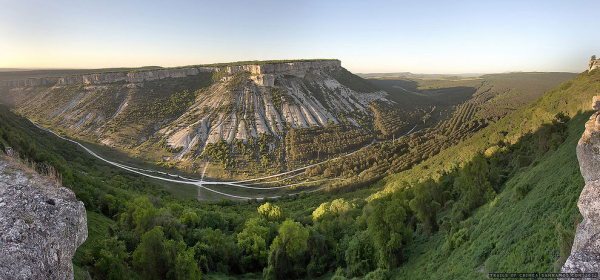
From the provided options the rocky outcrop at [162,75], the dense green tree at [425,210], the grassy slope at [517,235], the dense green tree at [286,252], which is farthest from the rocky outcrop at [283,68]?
the grassy slope at [517,235]

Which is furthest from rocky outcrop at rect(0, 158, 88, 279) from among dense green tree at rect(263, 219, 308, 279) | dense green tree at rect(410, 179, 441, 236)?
dense green tree at rect(410, 179, 441, 236)

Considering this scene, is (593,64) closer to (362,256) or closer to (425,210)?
(425,210)

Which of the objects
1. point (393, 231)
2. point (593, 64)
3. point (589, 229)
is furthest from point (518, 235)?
point (593, 64)

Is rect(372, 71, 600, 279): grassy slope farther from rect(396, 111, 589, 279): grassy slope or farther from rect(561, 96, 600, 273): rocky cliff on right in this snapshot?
rect(561, 96, 600, 273): rocky cliff on right

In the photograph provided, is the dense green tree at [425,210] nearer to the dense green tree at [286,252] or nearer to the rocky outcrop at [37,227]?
the dense green tree at [286,252]

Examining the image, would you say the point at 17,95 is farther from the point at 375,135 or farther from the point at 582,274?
the point at 582,274

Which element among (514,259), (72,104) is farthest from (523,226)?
(72,104)
